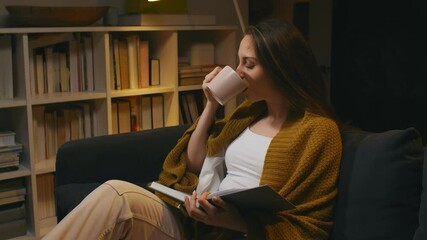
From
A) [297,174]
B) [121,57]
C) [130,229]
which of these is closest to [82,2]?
[121,57]

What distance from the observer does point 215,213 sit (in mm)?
1550

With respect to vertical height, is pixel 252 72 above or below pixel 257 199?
above

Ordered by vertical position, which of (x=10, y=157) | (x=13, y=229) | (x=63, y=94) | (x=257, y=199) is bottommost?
(x=13, y=229)

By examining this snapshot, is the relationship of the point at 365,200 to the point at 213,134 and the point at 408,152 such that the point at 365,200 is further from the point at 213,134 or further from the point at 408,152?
the point at 213,134

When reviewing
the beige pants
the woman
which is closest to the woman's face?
the woman

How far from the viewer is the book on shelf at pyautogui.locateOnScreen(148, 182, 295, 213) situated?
1.38m

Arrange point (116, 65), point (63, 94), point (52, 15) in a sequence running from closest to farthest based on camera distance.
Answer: point (52, 15), point (63, 94), point (116, 65)

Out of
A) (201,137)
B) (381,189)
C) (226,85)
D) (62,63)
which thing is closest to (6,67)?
(62,63)

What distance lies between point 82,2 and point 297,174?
1.84 meters

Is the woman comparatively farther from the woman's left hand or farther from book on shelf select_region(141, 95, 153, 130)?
book on shelf select_region(141, 95, 153, 130)

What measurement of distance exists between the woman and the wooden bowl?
103 centimetres

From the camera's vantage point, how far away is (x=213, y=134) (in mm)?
1874

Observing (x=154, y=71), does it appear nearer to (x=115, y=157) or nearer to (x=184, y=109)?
(x=184, y=109)

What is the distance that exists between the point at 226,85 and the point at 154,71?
1351mm
